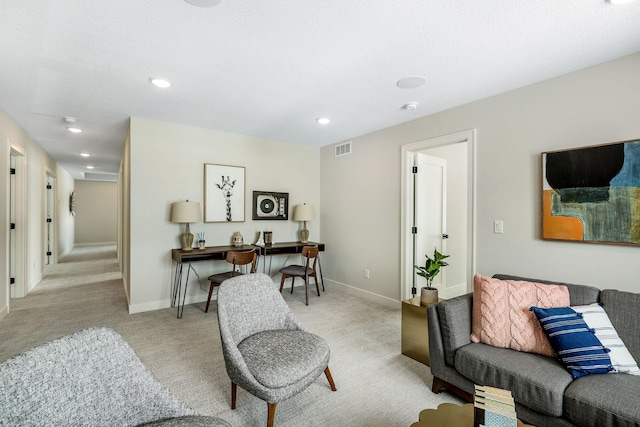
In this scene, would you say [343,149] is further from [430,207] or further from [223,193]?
[223,193]

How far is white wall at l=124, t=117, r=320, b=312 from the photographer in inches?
147

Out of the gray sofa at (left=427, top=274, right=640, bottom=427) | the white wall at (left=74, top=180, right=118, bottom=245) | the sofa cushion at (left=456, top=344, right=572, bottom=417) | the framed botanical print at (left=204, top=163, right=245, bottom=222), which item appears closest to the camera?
the gray sofa at (left=427, top=274, right=640, bottom=427)

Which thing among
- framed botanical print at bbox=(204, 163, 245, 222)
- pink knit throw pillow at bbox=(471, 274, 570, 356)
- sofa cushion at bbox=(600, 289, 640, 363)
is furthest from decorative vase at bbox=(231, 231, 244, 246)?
sofa cushion at bbox=(600, 289, 640, 363)

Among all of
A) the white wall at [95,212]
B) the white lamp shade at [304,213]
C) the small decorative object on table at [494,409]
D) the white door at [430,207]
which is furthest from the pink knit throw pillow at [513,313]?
the white wall at [95,212]

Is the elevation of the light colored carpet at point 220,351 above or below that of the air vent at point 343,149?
below

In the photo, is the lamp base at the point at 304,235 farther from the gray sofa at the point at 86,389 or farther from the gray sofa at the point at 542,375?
the gray sofa at the point at 86,389

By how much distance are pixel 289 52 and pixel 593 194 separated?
255 cm

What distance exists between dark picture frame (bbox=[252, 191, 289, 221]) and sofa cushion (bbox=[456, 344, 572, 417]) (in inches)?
133

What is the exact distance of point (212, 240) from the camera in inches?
168

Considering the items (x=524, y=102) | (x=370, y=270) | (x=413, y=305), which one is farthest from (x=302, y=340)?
(x=524, y=102)

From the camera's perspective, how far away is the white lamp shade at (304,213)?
15.7 feet

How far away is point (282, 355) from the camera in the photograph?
1.80 metres

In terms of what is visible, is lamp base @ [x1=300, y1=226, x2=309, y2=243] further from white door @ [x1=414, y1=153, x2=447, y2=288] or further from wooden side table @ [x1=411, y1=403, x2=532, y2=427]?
wooden side table @ [x1=411, y1=403, x2=532, y2=427]

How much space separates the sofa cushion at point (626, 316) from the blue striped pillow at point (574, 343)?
0.22 m
